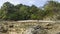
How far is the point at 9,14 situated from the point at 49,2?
3026 mm

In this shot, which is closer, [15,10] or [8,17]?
[8,17]

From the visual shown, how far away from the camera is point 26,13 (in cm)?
1406

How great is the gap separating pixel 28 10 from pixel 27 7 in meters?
0.72

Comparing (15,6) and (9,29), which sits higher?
(15,6)

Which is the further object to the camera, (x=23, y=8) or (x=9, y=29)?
(x=23, y=8)

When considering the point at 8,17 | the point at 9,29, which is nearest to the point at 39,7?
the point at 8,17

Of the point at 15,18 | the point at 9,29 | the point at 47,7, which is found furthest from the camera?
the point at 47,7

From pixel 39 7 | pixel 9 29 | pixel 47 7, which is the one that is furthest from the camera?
pixel 39 7

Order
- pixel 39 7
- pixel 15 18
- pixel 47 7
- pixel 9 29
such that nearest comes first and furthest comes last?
pixel 9 29 → pixel 15 18 → pixel 47 7 → pixel 39 7

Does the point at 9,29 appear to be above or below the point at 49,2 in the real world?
below

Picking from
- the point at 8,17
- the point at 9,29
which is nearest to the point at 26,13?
the point at 8,17

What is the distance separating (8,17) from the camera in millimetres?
13164

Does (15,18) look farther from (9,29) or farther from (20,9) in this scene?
(9,29)

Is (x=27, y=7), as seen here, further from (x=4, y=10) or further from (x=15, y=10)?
(x=4, y=10)
